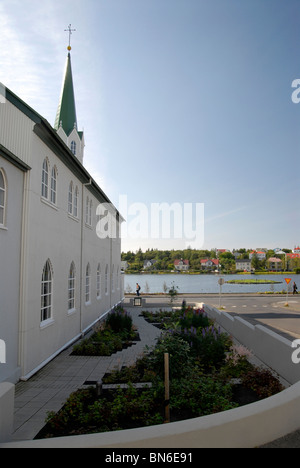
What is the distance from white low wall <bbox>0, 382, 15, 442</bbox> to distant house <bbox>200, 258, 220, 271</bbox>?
10161 centimetres

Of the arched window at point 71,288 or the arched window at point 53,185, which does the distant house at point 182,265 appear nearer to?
the arched window at point 71,288

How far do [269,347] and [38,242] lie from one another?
7379mm

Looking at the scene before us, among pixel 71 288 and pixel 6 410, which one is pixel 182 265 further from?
pixel 6 410

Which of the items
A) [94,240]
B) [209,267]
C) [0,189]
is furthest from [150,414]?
[209,267]

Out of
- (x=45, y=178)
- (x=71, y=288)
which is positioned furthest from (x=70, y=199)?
(x=71, y=288)

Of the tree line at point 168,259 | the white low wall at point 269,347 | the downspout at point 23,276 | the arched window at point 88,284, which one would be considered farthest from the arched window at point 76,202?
the tree line at point 168,259

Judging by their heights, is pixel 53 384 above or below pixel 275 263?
below

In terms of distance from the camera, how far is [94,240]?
1588cm

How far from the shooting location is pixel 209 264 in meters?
110

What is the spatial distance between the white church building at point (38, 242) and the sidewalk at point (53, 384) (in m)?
0.34

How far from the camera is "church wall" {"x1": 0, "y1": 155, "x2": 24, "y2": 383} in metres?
6.93

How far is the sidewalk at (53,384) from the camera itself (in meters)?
5.56

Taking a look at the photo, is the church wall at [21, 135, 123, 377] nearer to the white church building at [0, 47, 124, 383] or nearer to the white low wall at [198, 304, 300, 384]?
the white church building at [0, 47, 124, 383]
